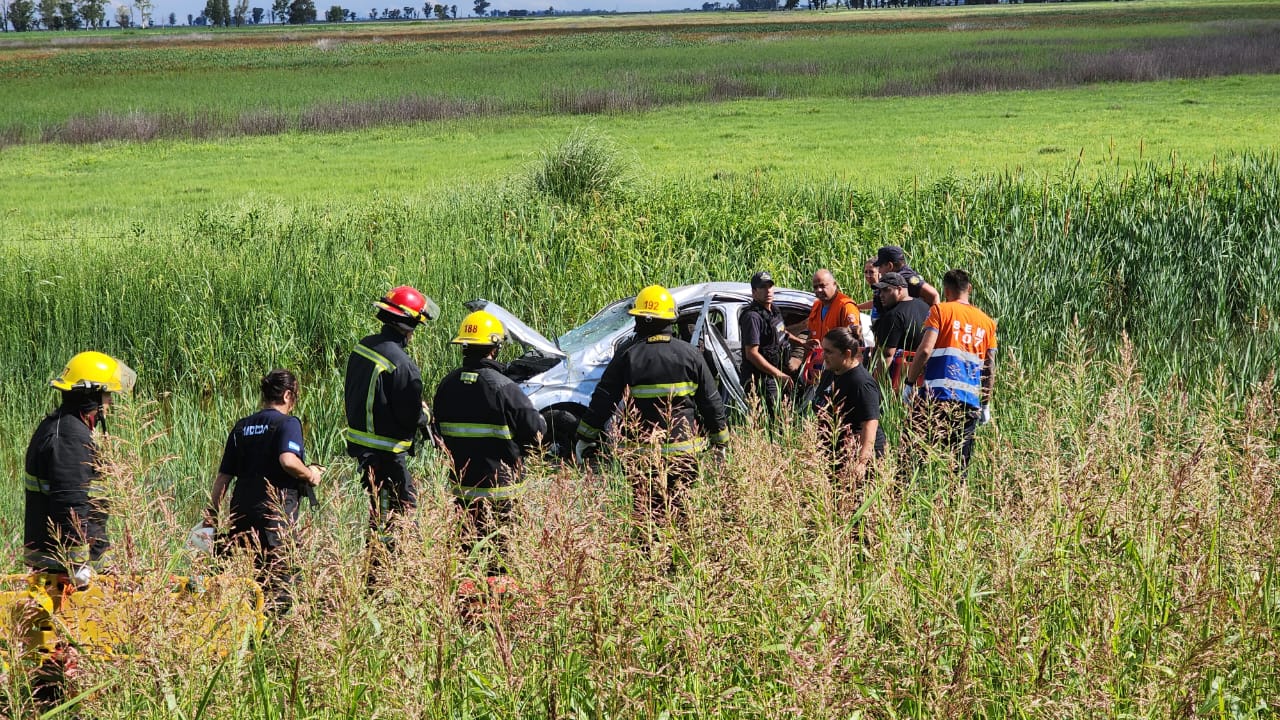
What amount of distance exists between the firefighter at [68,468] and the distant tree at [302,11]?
184374mm

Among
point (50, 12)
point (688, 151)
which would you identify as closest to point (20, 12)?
point (50, 12)

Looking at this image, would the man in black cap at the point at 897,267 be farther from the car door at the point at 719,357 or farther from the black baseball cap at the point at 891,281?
the car door at the point at 719,357

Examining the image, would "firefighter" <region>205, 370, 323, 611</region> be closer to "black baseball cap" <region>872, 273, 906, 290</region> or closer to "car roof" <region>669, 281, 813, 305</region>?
"black baseball cap" <region>872, 273, 906, 290</region>

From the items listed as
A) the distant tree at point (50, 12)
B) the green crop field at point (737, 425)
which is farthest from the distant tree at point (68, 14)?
the green crop field at point (737, 425)

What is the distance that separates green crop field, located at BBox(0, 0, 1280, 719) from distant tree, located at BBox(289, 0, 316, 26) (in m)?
149

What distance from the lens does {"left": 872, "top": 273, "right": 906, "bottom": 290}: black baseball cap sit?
8.07 metres

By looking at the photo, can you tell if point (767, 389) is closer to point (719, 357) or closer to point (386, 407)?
point (719, 357)

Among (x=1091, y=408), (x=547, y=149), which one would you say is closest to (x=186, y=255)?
(x=547, y=149)

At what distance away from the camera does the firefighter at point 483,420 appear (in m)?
6.02

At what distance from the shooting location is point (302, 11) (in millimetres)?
174375

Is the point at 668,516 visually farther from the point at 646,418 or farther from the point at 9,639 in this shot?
the point at 646,418

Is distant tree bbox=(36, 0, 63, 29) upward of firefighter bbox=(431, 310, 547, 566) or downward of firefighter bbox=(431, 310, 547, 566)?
upward

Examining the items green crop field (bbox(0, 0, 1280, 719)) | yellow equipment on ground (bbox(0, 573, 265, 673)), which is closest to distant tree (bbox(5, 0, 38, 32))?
green crop field (bbox(0, 0, 1280, 719))

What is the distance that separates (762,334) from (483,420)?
3592 millimetres
